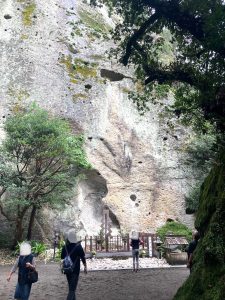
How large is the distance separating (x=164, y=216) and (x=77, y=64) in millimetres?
12102

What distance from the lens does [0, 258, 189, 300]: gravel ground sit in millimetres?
8641

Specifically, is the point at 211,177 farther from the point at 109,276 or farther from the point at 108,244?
the point at 108,244

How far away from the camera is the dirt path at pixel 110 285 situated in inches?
339

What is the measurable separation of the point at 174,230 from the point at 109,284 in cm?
1190

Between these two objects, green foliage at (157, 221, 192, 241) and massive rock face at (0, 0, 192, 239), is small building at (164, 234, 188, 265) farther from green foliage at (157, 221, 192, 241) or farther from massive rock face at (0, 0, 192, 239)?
massive rock face at (0, 0, 192, 239)

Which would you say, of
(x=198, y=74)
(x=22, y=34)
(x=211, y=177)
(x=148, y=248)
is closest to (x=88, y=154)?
(x=148, y=248)

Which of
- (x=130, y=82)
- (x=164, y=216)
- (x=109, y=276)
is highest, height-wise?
(x=130, y=82)

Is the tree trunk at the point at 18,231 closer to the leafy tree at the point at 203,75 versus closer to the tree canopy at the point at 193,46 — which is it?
the leafy tree at the point at 203,75

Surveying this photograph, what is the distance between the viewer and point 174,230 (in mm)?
21781

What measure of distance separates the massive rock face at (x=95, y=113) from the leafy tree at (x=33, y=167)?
127 inches

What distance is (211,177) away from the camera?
8.08 metres

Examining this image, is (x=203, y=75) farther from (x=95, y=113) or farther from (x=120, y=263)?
(x=95, y=113)

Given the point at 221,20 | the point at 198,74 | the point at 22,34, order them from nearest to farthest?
the point at 221,20, the point at 198,74, the point at 22,34

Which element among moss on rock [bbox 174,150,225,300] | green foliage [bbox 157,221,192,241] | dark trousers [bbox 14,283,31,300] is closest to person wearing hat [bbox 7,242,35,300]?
dark trousers [bbox 14,283,31,300]
